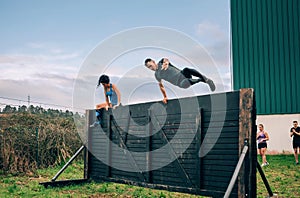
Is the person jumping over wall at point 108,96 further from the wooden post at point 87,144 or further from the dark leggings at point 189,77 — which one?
the dark leggings at point 189,77

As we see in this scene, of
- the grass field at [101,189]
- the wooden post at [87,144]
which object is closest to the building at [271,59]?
the grass field at [101,189]

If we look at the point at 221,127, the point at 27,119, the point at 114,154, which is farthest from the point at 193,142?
the point at 27,119

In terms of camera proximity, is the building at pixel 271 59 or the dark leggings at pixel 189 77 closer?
the dark leggings at pixel 189 77

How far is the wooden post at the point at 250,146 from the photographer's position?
597 cm

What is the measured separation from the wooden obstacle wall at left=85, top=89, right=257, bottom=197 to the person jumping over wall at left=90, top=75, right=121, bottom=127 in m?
0.34

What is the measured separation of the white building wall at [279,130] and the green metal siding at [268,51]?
1.16 ft

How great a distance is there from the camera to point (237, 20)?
2130 centimetres

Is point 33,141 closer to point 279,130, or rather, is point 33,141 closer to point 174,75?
point 174,75

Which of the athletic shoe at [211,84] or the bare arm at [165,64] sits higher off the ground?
the bare arm at [165,64]

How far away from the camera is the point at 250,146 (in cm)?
599

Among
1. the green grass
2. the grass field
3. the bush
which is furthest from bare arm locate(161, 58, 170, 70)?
the bush

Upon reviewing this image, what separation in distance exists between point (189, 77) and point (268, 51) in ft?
45.6

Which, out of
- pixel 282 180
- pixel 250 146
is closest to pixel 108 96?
pixel 250 146

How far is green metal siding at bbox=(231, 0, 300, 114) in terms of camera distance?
62.2 feet
